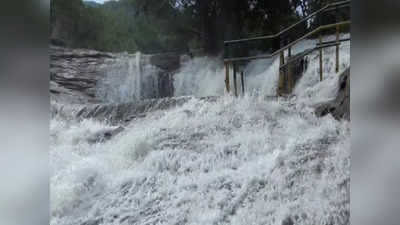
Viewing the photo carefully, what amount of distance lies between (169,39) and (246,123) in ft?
2.12

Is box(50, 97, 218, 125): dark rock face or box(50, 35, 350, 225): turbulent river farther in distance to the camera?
box(50, 97, 218, 125): dark rock face

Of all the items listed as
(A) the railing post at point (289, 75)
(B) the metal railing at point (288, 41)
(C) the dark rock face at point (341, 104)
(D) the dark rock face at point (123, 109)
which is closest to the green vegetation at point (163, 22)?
(B) the metal railing at point (288, 41)

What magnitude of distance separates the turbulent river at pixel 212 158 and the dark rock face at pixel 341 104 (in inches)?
1.2

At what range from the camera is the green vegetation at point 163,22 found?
2.38m

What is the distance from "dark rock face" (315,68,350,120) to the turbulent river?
29 millimetres

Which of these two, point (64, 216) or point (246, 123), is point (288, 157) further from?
point (64, 216)

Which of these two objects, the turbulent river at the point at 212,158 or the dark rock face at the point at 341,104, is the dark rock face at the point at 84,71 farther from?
the dark rock face at the point at 341,104

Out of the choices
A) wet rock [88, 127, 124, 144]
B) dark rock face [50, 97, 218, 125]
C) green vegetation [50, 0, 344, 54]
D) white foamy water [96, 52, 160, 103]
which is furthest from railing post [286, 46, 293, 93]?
wet rock [88, 127, 124, 144]

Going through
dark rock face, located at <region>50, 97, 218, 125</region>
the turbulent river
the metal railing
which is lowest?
the turbulent river

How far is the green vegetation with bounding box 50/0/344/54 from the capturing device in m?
2.38

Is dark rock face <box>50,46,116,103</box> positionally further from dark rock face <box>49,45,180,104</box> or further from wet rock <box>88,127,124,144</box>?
wet rock <box>88,127,124,144</box>

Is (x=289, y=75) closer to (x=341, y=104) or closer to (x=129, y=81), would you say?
(x=341, y=104)

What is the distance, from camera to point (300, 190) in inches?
90.7

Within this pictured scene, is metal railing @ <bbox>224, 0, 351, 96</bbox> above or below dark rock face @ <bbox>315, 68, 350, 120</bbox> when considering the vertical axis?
above
